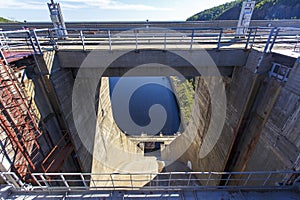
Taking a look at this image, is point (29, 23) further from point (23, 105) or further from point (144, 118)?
point (144, 118)

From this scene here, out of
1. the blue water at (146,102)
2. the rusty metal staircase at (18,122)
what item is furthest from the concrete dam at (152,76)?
the blue water at (146,102)

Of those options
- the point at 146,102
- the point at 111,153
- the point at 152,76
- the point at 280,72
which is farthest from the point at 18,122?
the point at 146,102

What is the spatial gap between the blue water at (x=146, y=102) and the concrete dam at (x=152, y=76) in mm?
18814

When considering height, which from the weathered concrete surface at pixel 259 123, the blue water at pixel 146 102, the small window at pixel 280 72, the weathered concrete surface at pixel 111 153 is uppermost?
the small window at pixel 280 72

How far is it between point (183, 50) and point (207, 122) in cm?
585

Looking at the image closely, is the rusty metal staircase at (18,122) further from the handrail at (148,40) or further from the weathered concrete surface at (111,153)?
the weathered concrete surface at (111,153)

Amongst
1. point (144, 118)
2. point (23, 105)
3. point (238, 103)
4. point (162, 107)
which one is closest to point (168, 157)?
point (238, 103)

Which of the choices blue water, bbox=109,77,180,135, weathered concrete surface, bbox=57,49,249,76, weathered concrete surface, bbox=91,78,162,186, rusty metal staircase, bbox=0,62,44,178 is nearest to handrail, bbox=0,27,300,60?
weathered concrete surface, bbox=57,49,249,76

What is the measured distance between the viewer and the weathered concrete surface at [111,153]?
1076 centimetres

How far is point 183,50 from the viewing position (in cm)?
706

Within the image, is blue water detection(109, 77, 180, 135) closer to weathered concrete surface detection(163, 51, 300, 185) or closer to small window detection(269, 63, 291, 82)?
weathered concrete surface detection(163, 51, 300, 185)

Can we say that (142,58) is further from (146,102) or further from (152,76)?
(146,102)

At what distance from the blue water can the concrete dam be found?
1881 cm

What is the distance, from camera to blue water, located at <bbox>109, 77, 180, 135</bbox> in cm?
3059
